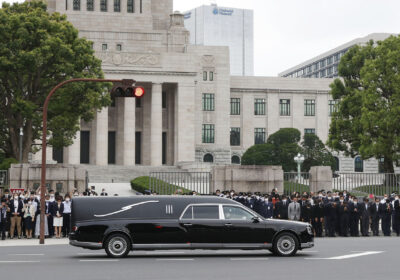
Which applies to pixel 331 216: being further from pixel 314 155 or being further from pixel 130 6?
pixel 130 6

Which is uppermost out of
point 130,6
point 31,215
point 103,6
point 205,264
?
point 130,6

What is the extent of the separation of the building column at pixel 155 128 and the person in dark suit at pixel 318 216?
143 ft

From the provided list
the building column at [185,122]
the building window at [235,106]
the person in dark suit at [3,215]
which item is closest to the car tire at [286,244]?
the person in dark suit at [3,215]

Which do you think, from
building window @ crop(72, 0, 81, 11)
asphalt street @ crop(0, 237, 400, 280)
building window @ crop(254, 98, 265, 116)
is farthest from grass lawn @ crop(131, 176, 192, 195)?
building window @ crop(254, 98, 265, 116)

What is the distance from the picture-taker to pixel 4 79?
4338 centimetres

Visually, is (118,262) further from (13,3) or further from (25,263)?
(13,3)

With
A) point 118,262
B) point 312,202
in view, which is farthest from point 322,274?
point 312,202

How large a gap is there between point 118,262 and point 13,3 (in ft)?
102

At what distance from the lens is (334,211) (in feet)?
93.6

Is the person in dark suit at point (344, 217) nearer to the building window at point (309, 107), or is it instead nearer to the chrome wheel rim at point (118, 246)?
the chrome wheel rim at point (118, 246)

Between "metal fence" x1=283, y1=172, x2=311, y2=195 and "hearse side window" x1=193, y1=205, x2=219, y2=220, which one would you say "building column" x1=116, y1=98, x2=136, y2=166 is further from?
"hearse side window" x1=193, y1=205, x2=219, y2=220

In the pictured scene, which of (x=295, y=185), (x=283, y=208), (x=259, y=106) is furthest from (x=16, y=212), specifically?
(x=259, y=106)

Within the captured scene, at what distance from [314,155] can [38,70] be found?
33974 millimetres

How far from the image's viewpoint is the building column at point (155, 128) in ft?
234
